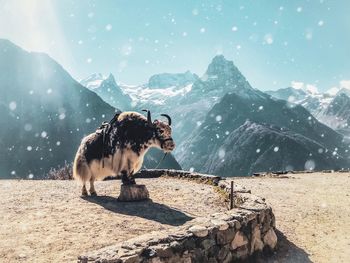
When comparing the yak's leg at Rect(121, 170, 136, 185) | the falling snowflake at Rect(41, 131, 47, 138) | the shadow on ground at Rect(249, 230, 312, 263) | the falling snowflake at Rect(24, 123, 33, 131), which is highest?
the falling snowflake at Rect(24, 123, 33, 131)

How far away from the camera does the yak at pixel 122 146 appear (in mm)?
12414

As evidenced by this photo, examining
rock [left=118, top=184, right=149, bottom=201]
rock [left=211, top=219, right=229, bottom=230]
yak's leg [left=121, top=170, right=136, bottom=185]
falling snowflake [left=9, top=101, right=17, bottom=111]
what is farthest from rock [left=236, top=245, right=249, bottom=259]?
falling snowflake [left=9, top=101, right=17, bottom=111]

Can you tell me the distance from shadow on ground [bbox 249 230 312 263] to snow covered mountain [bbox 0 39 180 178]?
89110 mm

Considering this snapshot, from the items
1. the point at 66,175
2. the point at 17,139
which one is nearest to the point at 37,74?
the point at 17,139

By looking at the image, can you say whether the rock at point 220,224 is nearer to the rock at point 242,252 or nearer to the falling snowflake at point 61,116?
the rock at point 242,252

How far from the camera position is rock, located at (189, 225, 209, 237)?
7.59m

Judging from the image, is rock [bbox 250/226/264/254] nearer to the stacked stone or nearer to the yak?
the stacked stone

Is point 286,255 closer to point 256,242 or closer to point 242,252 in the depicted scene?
point 256,242

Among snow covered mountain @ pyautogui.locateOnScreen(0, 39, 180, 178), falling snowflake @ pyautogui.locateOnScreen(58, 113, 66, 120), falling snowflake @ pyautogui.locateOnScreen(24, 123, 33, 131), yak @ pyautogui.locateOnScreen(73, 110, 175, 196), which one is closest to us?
yak @ pyautogui.locateOnScreen(73, 110, 175, 196)

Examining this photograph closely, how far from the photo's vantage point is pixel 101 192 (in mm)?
14406

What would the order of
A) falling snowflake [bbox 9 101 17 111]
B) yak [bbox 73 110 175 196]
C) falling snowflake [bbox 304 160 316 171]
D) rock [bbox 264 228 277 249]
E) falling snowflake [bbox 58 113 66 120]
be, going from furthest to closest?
1. falling snowflake [bbox 304 160 316 171]
2. falling snowflake [bbox 58 113 66 120]
3. falling snowflake [bbox 9 101 17 111]
4. yak [bbox 73 110 175 196]
5. rock [bbox 264 228 277 249]

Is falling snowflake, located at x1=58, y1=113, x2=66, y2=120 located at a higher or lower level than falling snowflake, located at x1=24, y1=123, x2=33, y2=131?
higher

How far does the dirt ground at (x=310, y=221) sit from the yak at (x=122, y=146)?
4397 millimetres

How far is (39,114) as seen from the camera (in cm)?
14425
